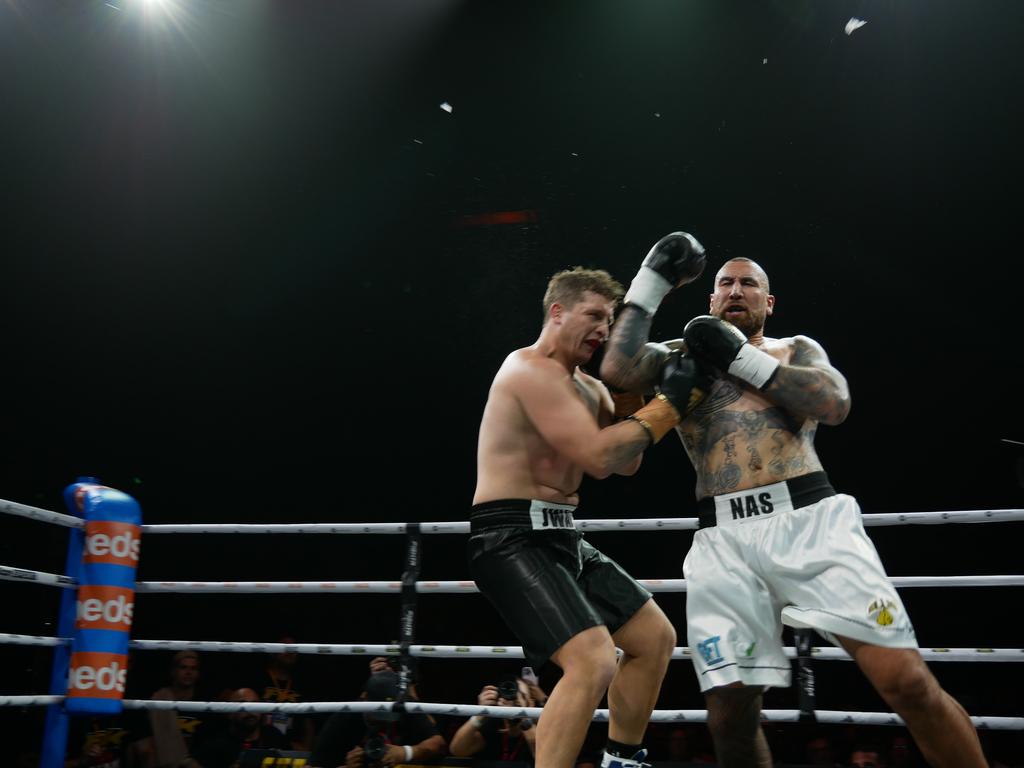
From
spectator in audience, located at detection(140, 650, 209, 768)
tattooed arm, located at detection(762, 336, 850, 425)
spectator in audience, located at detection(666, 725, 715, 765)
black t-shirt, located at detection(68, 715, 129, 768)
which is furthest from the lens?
spectator in audience, located at detection(666, 725, 715, 765)

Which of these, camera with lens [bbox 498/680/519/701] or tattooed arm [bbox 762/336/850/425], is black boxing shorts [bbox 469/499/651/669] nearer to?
tattooed arm [bbox 762/336/850/425]

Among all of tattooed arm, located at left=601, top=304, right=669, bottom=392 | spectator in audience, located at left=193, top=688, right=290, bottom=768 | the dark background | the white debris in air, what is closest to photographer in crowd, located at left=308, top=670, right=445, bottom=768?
spectator in audience, located at left=193, top=688, right=290, bottom=768

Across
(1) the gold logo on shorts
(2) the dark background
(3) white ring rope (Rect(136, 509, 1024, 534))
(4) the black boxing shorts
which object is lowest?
(1) the gold logo on shorts

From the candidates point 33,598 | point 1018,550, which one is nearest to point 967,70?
point 1018,550

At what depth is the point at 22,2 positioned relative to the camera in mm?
5582

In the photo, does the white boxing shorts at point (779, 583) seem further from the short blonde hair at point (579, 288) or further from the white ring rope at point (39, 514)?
the white ring rope at point (39, 514)

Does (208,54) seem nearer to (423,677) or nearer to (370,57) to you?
(370,57)

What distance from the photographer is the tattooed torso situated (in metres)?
2.27

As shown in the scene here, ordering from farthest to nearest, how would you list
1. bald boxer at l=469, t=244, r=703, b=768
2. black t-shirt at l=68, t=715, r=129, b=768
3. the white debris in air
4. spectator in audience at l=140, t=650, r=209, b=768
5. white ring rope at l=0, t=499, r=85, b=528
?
1. the white debris in air
2. spectator in audience at l=140, t=650, r=209, b=768
3. black t-shirt at l=68, t=715, r=129, b=768
4. white ring rope at l=0, t=499, r=85, b=528
5. bald boxer at l=469, t=244, r=703, b=768

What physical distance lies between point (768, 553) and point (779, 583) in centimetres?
8

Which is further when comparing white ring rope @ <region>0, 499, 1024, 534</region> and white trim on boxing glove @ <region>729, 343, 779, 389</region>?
white ring rope @ <region>0, 499, 1024, 534</region>

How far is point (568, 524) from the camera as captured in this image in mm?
2363

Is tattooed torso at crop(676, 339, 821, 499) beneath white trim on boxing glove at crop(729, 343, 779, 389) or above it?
beneath

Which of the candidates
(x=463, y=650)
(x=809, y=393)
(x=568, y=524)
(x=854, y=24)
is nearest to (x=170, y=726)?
(x=463, y=650)
